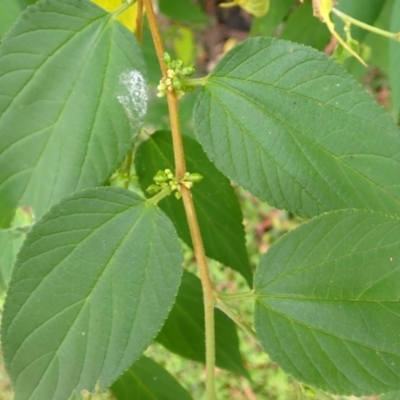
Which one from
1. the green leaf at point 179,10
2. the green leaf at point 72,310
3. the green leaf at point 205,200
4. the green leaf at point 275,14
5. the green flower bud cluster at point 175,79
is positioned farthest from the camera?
the green leaf at point 179,10

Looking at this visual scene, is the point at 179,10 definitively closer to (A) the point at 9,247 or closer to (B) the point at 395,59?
(B) the point at 395,59

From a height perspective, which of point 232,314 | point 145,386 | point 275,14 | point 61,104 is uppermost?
point 275,14

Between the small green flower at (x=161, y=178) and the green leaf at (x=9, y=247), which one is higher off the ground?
the small green flower at (x=161, y=178)

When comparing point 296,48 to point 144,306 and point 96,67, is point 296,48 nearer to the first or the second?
point 96,67

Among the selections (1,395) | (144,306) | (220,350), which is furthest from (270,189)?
(1,395)

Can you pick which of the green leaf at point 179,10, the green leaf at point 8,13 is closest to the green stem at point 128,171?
the green leaf at point 8,13

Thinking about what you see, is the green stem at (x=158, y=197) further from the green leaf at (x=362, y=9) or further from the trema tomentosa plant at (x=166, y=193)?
the green leaf at (x=362, y=9)

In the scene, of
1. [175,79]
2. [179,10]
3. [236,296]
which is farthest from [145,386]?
[179,10]
